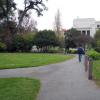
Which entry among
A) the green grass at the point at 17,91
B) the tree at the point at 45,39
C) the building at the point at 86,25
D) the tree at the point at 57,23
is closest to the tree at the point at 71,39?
the tree at the point at 45,39

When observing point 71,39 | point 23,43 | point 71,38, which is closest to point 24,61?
point 23,43

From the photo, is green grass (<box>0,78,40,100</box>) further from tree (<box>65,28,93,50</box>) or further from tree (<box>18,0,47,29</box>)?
tree (<box>65,28,93,50</box>)

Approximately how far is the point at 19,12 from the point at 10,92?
108ft

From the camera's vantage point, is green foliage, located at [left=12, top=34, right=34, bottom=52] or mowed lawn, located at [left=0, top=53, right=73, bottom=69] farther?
green foliage, located at [left=12, top=34, right=34, bottom=52]

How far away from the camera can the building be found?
120375 millimetres

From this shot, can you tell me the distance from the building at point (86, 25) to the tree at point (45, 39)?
4688 cm

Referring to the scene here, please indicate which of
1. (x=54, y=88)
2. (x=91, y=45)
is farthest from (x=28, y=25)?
(x=54, y=88)

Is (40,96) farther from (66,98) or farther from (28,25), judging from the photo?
(28,25)

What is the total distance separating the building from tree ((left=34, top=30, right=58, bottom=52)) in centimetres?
4688

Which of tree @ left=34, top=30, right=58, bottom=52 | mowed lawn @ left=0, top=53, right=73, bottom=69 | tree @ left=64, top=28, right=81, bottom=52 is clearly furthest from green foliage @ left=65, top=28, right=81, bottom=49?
mowed lawn @ left=0, top=53, right=73, bottom=69

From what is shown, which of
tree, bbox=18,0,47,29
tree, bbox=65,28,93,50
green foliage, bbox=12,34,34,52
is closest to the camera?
tree, bbox=18,0,47,29

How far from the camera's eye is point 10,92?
33.7 ft

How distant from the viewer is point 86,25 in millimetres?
124375

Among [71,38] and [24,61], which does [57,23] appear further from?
[24,61]
